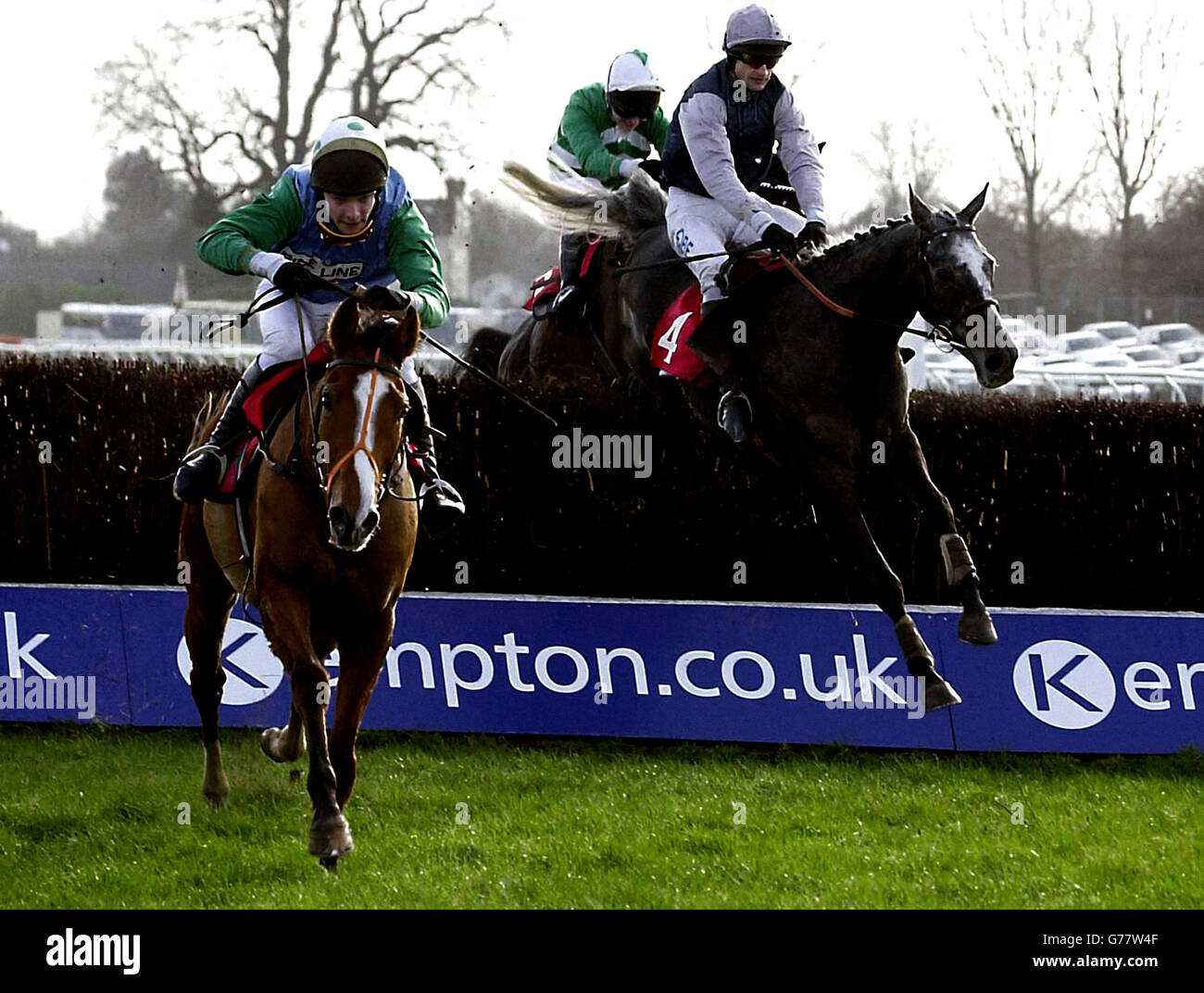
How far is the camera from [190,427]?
8.10 m

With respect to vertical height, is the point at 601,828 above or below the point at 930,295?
below

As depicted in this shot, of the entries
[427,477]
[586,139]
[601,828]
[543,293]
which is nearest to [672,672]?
[601,828]

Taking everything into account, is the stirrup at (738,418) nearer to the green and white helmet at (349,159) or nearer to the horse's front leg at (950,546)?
the horse's front leg at (950,546)

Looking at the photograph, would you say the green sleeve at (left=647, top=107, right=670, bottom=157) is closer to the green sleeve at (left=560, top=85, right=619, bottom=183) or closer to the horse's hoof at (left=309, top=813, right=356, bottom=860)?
the green sleeve at (left=560, top=85, right=619, bottom=183)

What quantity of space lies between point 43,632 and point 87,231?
26.1m

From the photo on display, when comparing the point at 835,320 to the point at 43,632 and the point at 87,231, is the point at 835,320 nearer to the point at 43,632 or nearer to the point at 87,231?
the point at 43,632

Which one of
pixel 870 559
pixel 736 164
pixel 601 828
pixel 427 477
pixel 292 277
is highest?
pixel 736 164

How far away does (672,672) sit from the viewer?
7184mm

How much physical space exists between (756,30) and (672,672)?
2.90m

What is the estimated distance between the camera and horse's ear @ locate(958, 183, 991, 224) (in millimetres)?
6554

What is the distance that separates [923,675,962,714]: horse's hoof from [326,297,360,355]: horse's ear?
2786mm

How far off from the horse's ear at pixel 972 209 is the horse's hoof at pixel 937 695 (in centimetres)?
189

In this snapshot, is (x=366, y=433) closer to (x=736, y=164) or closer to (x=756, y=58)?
(x=756, y=58)
